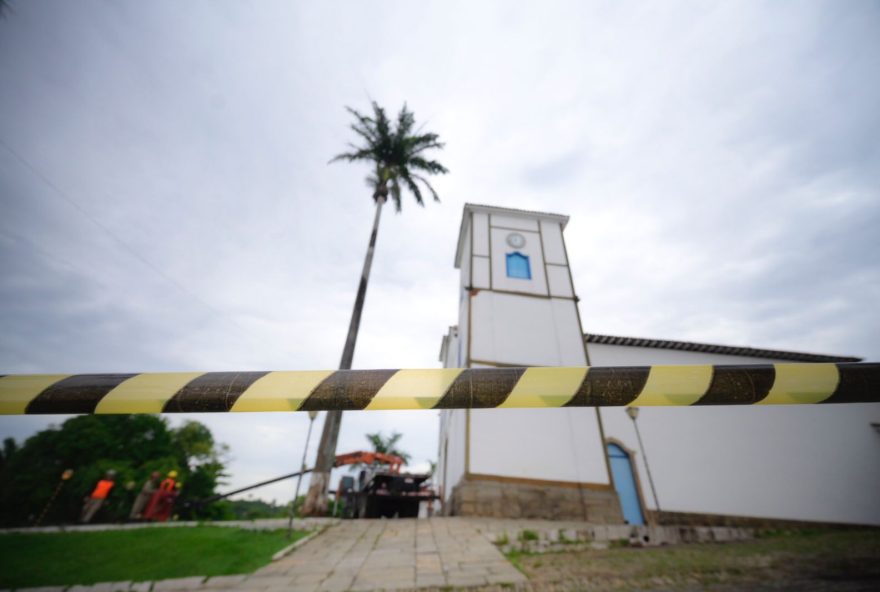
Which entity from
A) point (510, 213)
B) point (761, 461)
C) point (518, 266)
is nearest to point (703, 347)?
point (761, 461)

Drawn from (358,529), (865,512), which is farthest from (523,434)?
(865,512)

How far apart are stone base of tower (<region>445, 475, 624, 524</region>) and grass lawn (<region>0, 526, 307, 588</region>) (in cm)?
418

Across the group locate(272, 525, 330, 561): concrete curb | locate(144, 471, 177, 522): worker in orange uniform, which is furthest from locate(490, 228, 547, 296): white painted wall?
locate(144, 471, 177, 522): worker in orange uniform

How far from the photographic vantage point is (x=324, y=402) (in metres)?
1.20

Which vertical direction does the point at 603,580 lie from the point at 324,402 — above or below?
below

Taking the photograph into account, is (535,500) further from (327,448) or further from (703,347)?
(703,347)

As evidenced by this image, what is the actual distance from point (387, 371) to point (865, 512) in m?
18.2

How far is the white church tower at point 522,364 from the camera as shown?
8711 mm

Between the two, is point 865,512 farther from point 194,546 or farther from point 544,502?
point 194,546

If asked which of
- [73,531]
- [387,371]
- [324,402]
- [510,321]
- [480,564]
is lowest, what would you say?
[73,531]

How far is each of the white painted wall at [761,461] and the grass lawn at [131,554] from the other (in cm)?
1047

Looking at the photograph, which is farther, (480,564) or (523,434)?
(523,434)

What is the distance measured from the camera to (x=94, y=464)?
2375cm

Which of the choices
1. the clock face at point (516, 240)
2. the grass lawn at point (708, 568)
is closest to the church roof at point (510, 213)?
the clock face at point (516, 240)
